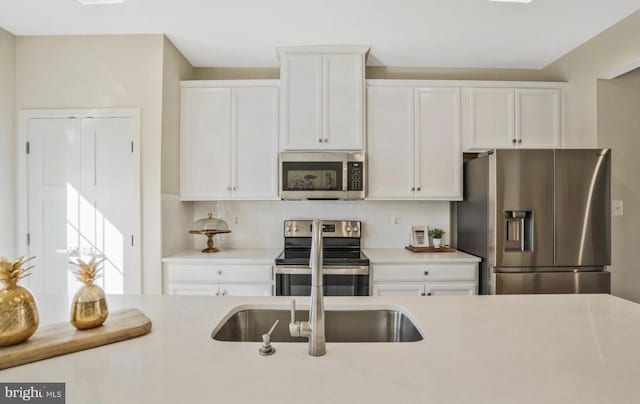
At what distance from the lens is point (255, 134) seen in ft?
9.79

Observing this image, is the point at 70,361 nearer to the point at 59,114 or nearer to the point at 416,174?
the point at 59,114

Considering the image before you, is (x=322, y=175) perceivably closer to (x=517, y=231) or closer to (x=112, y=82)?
(x=517, y=231)

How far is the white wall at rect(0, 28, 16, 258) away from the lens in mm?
2539

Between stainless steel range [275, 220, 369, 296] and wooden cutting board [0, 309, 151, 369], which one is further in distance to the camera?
stainless steel range [275, 220, 369, 296]

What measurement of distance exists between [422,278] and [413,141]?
116cm

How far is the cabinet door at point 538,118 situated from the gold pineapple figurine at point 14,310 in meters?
3.36

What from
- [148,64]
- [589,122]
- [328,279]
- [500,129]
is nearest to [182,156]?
[148,64]

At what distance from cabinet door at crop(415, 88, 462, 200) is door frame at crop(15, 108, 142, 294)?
7.40 feet

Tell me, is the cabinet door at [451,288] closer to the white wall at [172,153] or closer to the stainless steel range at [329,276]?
the stainless steel range at [329,276]

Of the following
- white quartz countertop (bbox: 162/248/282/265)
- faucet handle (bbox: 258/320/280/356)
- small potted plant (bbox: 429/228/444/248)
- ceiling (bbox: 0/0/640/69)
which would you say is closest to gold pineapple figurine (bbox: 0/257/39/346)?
faucet handle (bbox: 258/320/280/356)

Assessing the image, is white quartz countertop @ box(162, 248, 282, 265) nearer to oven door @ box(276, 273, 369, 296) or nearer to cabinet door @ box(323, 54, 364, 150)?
oven door @ box(276, 273, 369, 296)

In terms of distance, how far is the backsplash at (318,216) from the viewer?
329cm

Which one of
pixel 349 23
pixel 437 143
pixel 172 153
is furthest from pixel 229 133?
pixel 437 143

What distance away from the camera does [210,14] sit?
2.35 m
